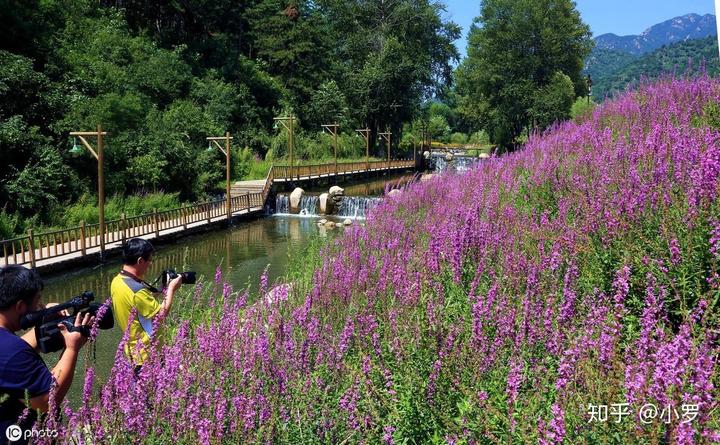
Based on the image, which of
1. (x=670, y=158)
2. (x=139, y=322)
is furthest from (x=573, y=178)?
(x=139, y=322)

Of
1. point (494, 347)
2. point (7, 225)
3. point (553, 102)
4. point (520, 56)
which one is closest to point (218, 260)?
point (7, 225)

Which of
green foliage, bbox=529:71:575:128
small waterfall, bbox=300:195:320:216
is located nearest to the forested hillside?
small waterfall, bbox=300:195:320:216

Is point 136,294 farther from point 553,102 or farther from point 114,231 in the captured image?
point 553,102

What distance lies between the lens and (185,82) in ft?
121

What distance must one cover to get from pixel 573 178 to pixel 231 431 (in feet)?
13.8

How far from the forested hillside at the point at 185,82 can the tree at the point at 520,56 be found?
19.8ft

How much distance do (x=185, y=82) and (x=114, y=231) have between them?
76.1 feet

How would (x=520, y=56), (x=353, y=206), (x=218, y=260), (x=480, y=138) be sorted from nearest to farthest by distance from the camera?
(x=218, y=260)
(x=353, y=206)
(x=520, y=56)
(x=480, y=138)

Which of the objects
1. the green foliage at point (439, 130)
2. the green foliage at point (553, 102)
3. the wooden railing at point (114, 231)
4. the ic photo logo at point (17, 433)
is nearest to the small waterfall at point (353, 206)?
the wooden railing at point (114, 231)

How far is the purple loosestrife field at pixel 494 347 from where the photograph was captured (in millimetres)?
2180

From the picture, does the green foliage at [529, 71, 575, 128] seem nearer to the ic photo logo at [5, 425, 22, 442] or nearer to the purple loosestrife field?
the purple loosestrife field

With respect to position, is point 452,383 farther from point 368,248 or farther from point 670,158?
point 368,248

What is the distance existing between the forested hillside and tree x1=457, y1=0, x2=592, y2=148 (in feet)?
19.8

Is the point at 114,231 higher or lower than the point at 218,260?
higher
